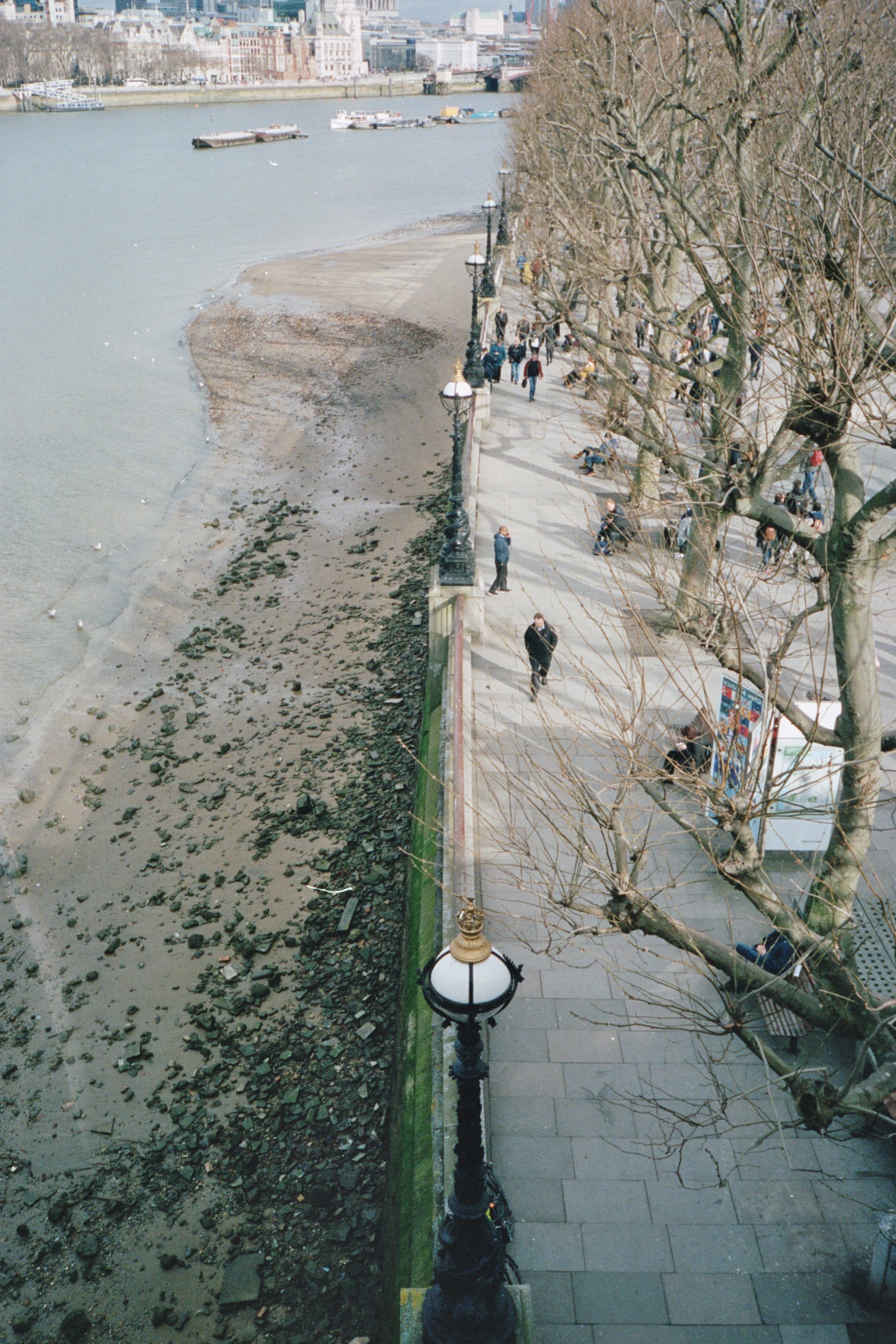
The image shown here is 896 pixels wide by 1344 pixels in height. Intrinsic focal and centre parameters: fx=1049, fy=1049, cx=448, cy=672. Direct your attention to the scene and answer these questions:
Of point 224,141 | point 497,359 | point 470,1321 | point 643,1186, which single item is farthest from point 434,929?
point 224,141

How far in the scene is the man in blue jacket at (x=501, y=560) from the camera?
15492 millimetres

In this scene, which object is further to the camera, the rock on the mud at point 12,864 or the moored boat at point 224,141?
the moored boat at point 224,141

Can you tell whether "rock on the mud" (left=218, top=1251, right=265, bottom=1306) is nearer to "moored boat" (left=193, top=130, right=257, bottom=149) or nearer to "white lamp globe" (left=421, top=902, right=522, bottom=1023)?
"white lamp globe" (left=421, top=902, right=522, bottom=1023)

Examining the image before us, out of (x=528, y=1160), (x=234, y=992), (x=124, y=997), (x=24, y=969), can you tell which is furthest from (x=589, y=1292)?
(x=24, y=969)

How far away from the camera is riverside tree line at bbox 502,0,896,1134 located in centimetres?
598

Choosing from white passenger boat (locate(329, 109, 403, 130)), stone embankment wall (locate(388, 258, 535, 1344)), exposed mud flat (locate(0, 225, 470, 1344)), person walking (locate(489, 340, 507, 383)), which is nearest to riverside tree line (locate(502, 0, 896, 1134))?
stone embankment wall (locate(388, 258, 535, 1344))

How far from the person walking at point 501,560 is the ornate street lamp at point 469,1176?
10.6 m

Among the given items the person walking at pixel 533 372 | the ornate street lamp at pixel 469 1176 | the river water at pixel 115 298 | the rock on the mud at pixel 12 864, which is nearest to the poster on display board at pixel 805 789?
the ornate street lamp at pixel 469 1176

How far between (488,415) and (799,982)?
18.4 metres

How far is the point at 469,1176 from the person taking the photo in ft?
17.7

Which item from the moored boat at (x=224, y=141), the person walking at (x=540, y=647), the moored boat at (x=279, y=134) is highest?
the moored boat at (x=279, y=134)

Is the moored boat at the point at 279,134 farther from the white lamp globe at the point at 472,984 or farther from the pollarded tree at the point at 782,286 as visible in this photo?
the white lamp globe at the point at 472,984

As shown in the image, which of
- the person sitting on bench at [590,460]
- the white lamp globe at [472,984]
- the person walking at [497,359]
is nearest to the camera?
the white lamp globe at [472,984]

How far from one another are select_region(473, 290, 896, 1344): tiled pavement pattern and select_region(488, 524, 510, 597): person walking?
20.4 feet
